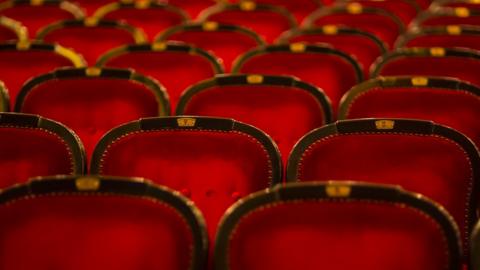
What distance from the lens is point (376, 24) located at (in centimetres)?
190

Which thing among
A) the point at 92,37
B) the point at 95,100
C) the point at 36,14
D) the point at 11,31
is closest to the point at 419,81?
the point at 95,100

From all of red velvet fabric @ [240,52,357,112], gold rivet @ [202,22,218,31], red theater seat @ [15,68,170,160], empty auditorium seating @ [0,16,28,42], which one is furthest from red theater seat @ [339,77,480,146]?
empty auditorium seating @ [0,16,28,42]

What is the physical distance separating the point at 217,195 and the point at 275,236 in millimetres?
259

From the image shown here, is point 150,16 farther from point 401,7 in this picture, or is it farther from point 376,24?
point 401,7

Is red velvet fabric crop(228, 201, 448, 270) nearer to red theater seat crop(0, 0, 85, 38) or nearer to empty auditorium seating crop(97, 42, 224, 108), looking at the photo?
empty auditorium seating crop(97, 42, 224, 108)

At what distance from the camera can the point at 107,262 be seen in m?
0.69

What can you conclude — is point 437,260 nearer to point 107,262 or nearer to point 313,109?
point 107,262

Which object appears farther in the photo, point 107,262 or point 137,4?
point 137,4

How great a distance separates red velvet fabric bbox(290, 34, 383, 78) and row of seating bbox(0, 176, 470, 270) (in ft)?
3.26

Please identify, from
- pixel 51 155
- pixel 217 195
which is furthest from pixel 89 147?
pixel 217 195

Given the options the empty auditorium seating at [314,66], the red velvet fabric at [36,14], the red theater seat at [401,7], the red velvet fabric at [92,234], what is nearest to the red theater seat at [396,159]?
the red velvet fabric at [92,234]

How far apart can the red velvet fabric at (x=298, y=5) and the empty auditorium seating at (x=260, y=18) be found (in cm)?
25

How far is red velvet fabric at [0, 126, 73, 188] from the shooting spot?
0.95 meters

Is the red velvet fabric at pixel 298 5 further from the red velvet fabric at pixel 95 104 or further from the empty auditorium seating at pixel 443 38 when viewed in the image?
the red velvet fabric at pixel 95 104
